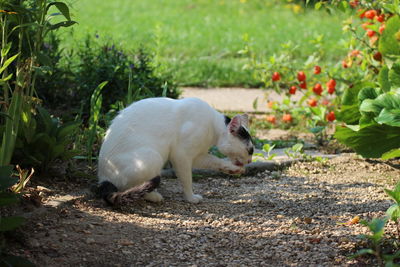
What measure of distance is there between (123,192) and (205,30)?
7594mm

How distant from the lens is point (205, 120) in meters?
4.30

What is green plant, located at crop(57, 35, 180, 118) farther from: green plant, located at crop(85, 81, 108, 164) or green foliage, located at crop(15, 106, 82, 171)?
green foliage, located at crop(15, 106, 82, 171)

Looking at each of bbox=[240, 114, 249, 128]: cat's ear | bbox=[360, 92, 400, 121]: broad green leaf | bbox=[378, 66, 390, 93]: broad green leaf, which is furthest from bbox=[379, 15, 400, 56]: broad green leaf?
bbox=[240, 114, 249, 128]: cat's ear

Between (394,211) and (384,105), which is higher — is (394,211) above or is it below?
below

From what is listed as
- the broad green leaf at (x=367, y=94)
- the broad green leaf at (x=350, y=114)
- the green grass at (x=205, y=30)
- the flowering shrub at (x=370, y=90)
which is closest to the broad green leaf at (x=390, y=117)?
the flowering shrub at (x=370, y=90)

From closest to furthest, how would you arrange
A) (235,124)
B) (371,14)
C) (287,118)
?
(235,124)
(371,14)
(287,118)

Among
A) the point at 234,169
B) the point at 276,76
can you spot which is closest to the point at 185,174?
the point at 234,169

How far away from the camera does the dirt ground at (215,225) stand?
3.36 metres

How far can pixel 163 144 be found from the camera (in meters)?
4.18

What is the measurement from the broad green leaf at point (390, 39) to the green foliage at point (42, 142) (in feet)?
Result: 7.96

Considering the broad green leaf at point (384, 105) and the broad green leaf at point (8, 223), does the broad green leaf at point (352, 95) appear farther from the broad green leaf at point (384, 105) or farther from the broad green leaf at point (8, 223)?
the broad green leaf at point (8, 223)

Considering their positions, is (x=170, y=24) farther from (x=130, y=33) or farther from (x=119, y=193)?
(x=119, y=193)

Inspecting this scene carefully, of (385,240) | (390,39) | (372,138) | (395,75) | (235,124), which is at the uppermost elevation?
(390,39)

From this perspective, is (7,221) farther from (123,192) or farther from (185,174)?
(185,174)
